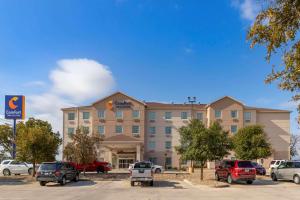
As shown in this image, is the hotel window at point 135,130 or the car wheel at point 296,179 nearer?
the car wheel at point 296,179

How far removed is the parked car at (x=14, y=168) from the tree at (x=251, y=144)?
876 inches

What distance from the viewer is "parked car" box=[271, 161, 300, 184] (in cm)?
3055

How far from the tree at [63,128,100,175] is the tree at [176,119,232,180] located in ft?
30.5

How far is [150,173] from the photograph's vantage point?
27516mm

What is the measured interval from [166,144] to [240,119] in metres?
13.9

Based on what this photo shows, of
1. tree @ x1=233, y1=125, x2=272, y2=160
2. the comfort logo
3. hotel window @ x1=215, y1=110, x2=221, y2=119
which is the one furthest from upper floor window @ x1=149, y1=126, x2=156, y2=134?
the comfort logo

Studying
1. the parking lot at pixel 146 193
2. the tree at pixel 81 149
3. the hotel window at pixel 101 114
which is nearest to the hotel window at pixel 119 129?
the hotel window at pixel 101 114

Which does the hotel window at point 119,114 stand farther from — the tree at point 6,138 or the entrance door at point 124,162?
the tree at point 6,138

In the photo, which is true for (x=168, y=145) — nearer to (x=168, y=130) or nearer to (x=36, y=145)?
(x=168, y=130)

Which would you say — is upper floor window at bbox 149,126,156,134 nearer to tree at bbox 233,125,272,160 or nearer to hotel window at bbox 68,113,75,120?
hotel window at bbox 68,113,75,120

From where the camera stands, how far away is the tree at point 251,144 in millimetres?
41375

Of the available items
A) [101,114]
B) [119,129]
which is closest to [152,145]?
[119,129]

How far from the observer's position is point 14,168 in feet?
134

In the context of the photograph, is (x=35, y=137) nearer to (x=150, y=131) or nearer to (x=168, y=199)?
(x=168, y=199)
